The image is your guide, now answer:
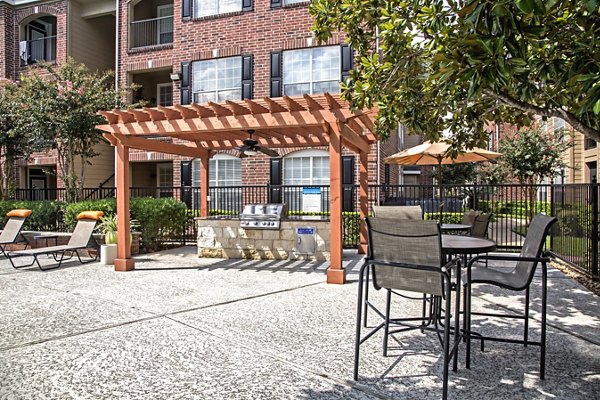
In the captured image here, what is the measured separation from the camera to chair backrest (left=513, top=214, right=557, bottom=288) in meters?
3.20

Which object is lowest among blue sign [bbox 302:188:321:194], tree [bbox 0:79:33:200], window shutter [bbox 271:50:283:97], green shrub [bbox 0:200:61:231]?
green shrub [bbox 0:200:61:231]

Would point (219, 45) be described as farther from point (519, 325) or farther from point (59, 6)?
point (519, 325)

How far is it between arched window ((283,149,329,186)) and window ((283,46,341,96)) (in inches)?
76.5

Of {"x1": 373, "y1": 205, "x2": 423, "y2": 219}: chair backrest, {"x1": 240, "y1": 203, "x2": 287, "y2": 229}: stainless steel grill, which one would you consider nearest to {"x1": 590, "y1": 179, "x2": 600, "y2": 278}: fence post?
{"x1": 373, "y1": 205, "x2": 423, "y2": 219}: chair backrest

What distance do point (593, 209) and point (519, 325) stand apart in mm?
3507

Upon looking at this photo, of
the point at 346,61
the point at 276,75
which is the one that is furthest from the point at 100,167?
the point at 346,61

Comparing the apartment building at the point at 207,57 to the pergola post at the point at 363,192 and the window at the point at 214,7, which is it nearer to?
the window at the point at 214,7

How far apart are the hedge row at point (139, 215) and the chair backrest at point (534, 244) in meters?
8.26

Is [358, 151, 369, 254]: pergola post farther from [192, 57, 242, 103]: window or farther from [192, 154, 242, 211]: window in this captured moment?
[192, 57, 242, 103]: window

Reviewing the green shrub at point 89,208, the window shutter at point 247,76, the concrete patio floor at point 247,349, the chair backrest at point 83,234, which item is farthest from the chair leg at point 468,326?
the window shutter at point 247,76

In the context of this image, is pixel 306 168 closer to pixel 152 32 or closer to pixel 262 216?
pixel 262 216

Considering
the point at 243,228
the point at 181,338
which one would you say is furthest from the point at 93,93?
the point at 181,338

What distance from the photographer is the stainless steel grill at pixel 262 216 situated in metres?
8.41

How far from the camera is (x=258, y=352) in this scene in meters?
3.59
